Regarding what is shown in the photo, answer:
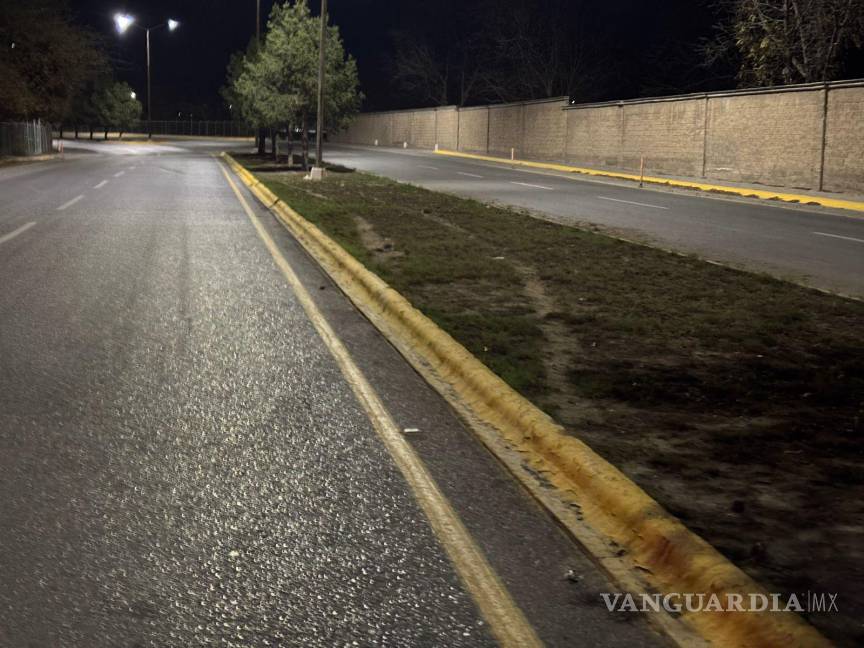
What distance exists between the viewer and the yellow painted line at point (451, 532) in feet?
11.6

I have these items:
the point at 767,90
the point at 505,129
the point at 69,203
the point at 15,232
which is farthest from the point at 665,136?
the point at 15,232

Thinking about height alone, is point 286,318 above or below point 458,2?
below

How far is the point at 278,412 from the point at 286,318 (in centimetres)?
313

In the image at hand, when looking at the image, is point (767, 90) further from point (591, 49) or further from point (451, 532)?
point (591, 49)

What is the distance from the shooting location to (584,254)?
45.2 feet

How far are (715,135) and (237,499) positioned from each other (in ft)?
107

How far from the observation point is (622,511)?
4480mm

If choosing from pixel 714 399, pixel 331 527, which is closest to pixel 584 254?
pixel 714 399

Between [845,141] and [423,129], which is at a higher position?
[423,129]

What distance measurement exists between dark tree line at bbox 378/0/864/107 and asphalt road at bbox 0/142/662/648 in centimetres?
3113

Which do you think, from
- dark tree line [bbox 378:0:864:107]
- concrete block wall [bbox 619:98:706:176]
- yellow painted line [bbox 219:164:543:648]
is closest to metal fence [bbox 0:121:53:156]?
concrete block wall [bbox 619:98:706:176]

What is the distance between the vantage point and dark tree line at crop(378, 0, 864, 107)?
3631cm

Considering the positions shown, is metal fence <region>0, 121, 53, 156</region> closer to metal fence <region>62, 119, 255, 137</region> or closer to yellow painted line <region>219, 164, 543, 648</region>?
yellow painted line <region>219, 164, 543, 648</region>

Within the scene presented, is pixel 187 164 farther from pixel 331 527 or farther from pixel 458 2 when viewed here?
pixel 458 2
